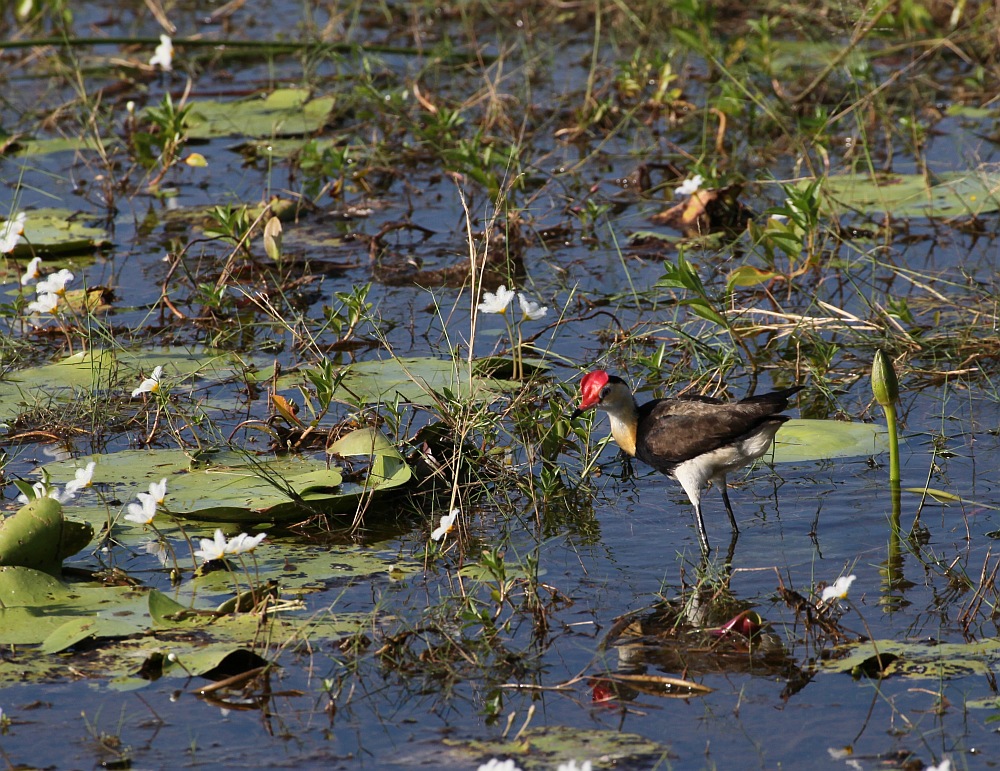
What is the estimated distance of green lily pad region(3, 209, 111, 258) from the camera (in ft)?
24.3

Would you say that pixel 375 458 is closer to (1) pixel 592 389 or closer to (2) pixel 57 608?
(1) pixel 592 389

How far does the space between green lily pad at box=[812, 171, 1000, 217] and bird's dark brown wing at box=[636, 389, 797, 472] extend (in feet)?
8.17

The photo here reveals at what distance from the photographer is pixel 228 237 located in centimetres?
660

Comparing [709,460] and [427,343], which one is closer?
[709,460]

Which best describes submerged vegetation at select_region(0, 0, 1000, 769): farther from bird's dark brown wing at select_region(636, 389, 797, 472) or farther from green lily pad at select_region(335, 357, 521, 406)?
bird's dark brown wing at select_region(636, 389, 797, 472)

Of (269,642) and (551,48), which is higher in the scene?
(551,48)

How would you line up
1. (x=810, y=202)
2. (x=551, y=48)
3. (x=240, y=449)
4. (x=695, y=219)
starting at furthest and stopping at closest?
(x=551, y=48) < (x=695, y=219) < (x=810, y=202) < (x=240, y=449)

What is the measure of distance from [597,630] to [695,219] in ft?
12.3

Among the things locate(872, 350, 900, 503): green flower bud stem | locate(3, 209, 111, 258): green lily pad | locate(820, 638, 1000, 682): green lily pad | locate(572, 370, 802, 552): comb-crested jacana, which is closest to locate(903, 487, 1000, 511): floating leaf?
locate(872, 350, 900, 503): green flower bud stem

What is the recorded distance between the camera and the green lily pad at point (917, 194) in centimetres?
739

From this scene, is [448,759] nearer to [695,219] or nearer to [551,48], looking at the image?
[695,219]

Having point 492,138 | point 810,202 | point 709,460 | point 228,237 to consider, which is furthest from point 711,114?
point 709,460

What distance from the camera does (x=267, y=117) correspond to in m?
9.30

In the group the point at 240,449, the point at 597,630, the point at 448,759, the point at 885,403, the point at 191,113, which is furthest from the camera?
the point at 191,113
